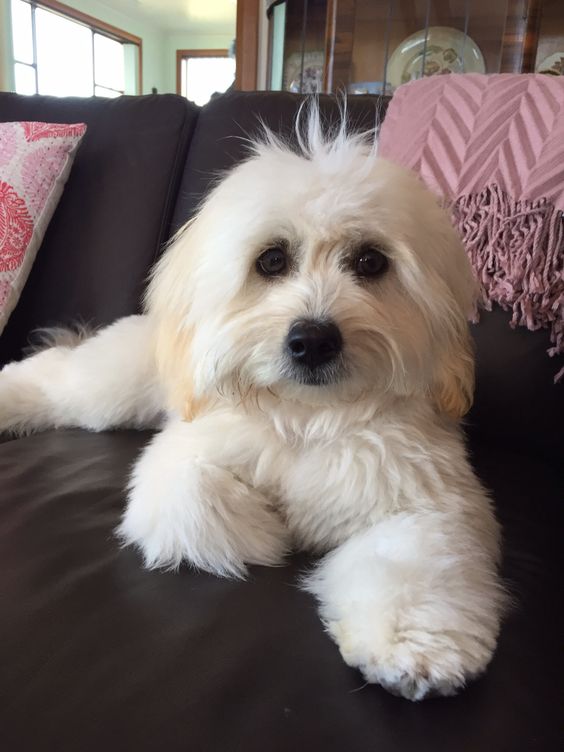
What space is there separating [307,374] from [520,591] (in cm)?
41

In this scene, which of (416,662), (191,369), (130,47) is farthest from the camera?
(130,47)

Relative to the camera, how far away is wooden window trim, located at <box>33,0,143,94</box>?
22.0ft

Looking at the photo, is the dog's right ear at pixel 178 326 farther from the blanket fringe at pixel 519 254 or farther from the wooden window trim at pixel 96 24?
the wooden window trim at pixel 96 24

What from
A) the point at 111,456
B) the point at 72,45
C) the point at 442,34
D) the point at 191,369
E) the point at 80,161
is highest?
the point at 72,45

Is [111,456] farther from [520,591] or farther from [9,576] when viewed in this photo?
[520,591]

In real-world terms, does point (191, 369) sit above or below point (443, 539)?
above

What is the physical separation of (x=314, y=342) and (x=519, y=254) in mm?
597

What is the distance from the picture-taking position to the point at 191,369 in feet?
3.19

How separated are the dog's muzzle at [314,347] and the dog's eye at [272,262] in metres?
0.14

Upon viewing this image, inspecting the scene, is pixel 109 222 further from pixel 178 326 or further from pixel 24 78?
pixel 24 78

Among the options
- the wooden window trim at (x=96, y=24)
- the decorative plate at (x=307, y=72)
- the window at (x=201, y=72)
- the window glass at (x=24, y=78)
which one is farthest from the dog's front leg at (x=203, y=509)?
the window at (x=201, y=72)

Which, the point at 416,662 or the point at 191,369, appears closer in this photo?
the point at 416,662

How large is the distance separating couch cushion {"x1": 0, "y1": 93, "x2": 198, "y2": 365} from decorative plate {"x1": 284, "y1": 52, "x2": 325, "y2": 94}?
5.24 feet

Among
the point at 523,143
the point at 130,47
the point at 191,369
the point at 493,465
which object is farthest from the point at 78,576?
the point at 130,47
